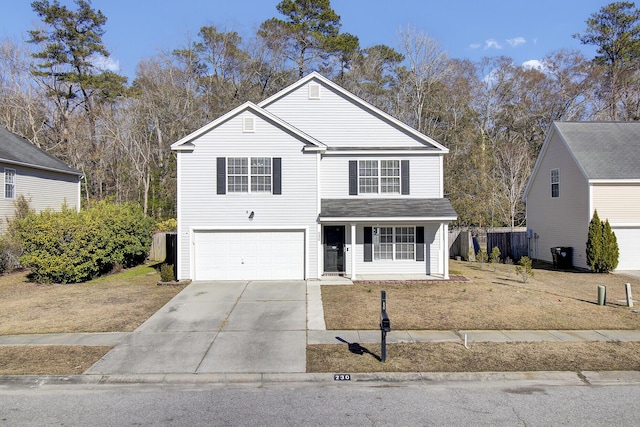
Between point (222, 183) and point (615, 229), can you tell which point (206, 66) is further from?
point (615, 229)

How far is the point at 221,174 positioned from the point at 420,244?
842 cm

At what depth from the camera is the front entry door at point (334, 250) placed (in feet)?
57.8

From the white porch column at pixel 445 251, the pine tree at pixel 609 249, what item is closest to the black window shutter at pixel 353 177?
the white porch column at pixel 445 251

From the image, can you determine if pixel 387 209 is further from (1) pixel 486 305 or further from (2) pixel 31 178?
(2) pixel 31 178

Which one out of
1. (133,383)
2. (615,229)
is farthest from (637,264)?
(133,383)

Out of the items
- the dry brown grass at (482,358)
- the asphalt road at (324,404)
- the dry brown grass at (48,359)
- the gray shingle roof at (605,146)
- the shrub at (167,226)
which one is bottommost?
the asphalt road at (324,404)

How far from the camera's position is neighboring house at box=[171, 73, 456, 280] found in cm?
1633

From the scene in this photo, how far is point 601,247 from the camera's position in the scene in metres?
19.1

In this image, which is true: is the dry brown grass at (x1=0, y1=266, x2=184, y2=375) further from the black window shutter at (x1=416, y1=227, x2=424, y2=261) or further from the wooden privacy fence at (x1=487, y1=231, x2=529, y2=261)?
the wooden privacy fence at (x1=487, y1=231, x2=529, y2=261)

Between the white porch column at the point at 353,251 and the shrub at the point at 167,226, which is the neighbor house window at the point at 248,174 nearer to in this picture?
the white porch column at the point at 353,251

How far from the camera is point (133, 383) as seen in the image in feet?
24.2

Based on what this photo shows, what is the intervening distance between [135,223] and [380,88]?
24133 millimetres

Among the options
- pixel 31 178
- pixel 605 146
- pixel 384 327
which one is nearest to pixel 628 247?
pixel 605 146

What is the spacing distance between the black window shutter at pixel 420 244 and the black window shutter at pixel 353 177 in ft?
9.89
